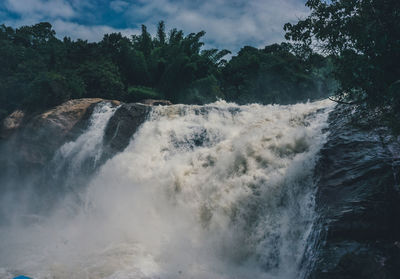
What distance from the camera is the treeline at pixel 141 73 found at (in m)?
16.2

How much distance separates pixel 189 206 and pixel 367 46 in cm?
490

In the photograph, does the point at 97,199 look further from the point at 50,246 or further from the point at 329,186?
the point at 329,186

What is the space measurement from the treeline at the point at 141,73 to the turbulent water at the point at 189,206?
5904 millimetres

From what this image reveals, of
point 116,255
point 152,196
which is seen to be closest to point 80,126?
point 152,196

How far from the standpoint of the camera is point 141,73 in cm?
2023

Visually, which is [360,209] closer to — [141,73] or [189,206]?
[189,206]

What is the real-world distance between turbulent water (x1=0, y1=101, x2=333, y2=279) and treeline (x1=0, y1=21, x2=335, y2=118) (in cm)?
590

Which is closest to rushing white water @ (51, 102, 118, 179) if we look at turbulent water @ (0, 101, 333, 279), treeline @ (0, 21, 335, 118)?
turbulent water @ (0, 101, 333, 279)

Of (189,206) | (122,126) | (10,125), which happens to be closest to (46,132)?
(10,125)

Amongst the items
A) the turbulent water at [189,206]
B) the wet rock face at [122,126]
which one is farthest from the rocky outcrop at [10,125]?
the wet rock face at [122,126]

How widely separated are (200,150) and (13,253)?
5.05m

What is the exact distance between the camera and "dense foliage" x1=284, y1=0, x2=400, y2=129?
13.3 feet

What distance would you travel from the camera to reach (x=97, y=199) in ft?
32.8

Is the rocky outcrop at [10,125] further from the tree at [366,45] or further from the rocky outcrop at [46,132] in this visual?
the tree at [366,45]
